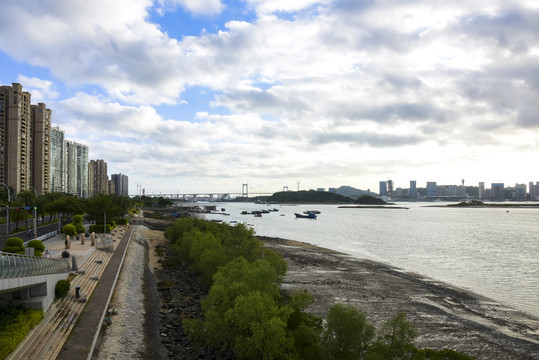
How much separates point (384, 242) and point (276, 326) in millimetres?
68513

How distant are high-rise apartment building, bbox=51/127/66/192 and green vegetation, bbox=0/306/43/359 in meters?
160

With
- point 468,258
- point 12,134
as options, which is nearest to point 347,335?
point 468,258

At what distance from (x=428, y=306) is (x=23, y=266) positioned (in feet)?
100

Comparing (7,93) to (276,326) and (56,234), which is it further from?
(276,326)

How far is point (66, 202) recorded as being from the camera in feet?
202

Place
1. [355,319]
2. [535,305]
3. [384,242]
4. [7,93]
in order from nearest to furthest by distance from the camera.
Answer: [355,319]
[535,305]
[384,242]
[7,93]

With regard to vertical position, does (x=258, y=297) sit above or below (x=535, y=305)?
above

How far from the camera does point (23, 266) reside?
60.7 ft

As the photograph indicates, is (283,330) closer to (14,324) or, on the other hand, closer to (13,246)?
(14,324)

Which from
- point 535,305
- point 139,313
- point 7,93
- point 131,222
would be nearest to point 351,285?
point 535,305

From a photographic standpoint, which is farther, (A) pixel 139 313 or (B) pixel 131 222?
(B) pixel 131 222

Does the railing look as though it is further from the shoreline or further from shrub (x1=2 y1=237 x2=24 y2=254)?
shrub (x1=2 y1=237 x2=24 y2=254)

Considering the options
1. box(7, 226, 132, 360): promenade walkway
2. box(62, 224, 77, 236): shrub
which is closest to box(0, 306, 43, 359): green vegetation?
box(7, 226, 132, 360): promenade walkway

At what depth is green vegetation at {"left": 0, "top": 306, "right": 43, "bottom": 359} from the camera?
48.2ft
